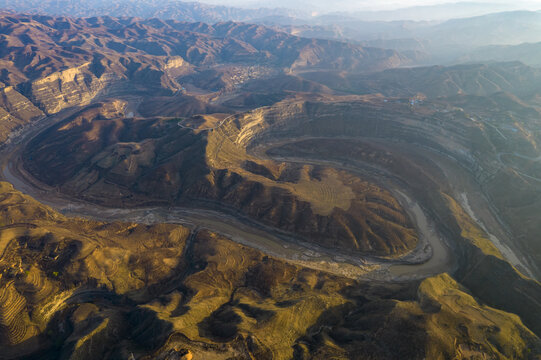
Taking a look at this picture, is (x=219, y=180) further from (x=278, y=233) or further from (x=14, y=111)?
(x=14, y=111)

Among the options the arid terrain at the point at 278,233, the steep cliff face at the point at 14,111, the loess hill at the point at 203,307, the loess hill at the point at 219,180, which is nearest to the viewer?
the loess hill at the point at 203,307

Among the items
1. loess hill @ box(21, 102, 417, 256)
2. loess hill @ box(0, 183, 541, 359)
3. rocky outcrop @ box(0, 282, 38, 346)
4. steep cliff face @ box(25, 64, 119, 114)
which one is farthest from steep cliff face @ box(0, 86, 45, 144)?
rocky outcrop @ box(0, 282, 38, 346)

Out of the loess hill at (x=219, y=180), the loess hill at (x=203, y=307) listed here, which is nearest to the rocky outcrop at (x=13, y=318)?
the loess hill at (x=203, y=307)

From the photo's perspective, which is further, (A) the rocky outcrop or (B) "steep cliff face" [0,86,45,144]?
(B) "steep cliff face" [0,86,45,144]

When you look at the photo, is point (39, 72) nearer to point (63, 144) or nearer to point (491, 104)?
point (63, 144)

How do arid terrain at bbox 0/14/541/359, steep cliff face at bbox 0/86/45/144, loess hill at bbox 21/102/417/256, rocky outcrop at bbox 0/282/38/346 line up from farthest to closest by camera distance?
steep cliff face at bbox 0/86/45/144 → loess hill at bbox 21/102/417/256 → rocky outcrop at bbox 0/282/38/346 → arid terrain at bbox 0/14/541/359

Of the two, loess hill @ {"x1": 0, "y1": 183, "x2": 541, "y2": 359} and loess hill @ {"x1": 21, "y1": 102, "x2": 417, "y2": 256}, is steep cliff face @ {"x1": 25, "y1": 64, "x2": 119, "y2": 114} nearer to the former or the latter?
loess hill @ {"x1": 21, "y1": 102, "x2": 417, "y2": 256}

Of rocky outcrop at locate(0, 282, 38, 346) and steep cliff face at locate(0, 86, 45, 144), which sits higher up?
rocky outcrop at locate(0, 282, 38, 346)

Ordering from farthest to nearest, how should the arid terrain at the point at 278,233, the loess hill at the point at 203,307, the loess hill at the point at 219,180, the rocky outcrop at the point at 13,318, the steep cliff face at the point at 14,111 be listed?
the steep cliff face at the point at 14,111
the loess hill at the point at 219,180
the rocky outcrop at the point at 13,318
the arid terrain at the point at 278,233
the loess hill at the point at 203,307

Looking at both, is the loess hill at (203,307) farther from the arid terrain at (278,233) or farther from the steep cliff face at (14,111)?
→ the steep cliff face at (14,111)
